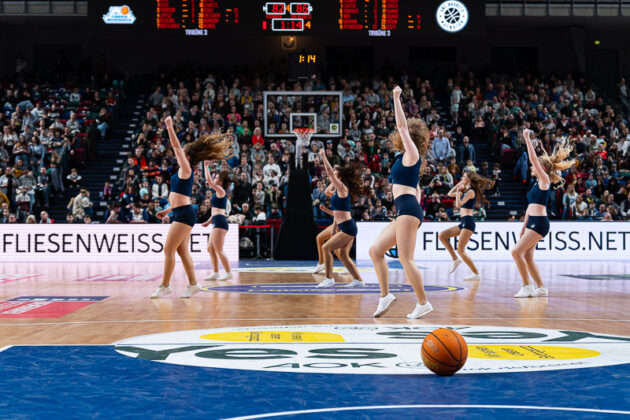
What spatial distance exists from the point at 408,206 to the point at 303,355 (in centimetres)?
274

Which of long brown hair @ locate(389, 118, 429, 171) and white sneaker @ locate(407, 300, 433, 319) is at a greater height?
long brown hair @ locate(389, 118, 429, 171)

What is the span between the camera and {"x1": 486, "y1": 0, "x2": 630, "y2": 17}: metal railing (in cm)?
3022

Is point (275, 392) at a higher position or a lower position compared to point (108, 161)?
lower

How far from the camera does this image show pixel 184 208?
398 inches

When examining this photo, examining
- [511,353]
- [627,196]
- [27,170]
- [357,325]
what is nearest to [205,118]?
[27,170]

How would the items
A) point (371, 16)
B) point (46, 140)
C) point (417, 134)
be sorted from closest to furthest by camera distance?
point (417, 134) < point (371, 16) < point (46, 140)

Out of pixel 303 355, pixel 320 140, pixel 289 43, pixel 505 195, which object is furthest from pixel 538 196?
pixel 289 43

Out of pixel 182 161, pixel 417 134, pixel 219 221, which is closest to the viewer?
pixel 417 134

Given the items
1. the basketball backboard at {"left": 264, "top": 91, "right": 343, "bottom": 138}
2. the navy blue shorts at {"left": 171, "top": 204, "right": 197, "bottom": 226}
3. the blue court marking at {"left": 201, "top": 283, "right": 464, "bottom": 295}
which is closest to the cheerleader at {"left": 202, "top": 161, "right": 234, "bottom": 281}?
the blue court marking at {"left": 201, "top": 283, "right": 464, "bottom": 295}

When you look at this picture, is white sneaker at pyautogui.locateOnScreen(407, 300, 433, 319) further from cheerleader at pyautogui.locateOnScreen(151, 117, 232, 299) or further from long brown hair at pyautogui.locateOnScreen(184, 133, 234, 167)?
long brown hair at pyautogui.locateOnScreen(184, 133, 234, 167)

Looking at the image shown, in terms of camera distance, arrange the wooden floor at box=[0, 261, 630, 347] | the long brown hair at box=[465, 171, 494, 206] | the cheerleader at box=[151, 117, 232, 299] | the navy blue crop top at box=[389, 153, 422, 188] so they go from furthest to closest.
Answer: the long brown hair at box=[465, 171, 494, 206], the cheerleader at box=[151, 117, 232, 299], the navy blue crop top at box=[389, 153, 422, 188], the wooden floor at box=[0, 261, 630, 347]

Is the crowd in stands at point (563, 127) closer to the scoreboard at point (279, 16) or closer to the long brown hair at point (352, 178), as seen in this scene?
the scoreboard at point (279, 16)

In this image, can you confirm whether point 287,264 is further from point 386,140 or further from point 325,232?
point 386,140

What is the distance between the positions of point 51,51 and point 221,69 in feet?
27.4
